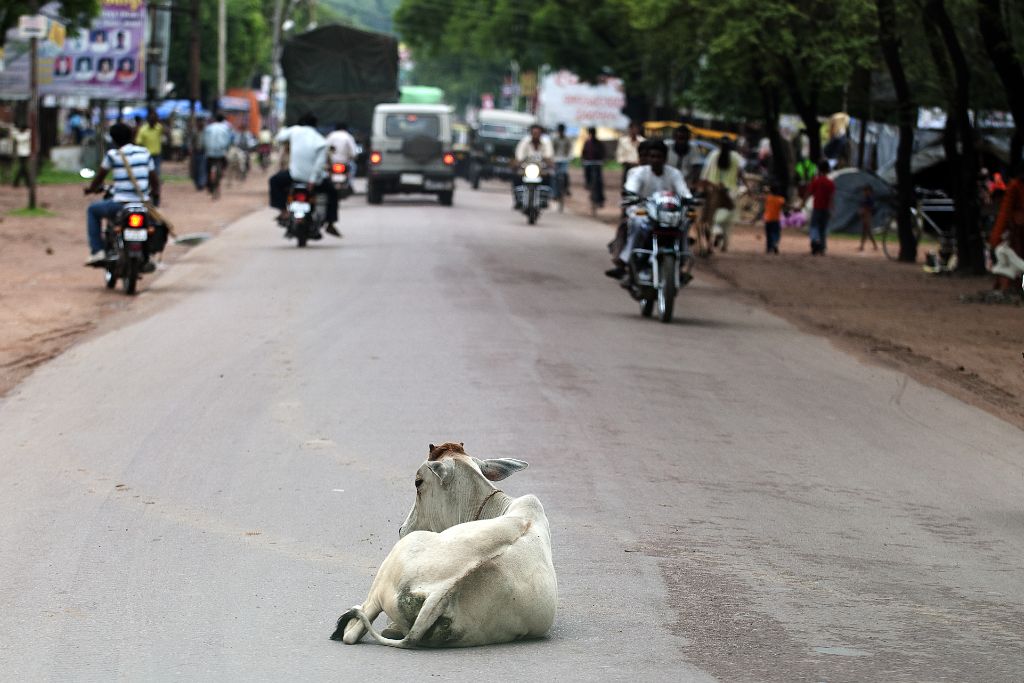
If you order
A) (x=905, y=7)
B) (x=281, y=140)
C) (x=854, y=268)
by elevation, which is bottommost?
(x=854, y=268)

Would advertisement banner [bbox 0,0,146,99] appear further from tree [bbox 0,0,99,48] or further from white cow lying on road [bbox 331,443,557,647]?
white cow lying on road [bbox 331,443,557,647]

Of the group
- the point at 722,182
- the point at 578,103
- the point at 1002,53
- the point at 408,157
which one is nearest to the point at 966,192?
the point at 1002,53

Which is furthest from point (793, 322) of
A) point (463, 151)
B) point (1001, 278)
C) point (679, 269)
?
point (463, 151)

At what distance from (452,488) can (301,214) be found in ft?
57.2

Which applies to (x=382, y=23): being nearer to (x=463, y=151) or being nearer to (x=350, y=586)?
(x=463, y=151)

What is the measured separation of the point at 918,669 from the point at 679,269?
10534mm

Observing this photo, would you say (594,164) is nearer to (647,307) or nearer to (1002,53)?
(1002,53)

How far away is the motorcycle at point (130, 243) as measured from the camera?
50.9 ft

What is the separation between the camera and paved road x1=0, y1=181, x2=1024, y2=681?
4941 mm

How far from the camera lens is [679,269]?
15.2 m

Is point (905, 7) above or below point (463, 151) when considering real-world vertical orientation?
above

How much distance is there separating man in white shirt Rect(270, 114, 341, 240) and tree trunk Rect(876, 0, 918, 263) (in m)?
8.16

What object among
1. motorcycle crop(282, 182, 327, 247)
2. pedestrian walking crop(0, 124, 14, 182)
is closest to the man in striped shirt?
motorcycle crop(282, 182, 327, 247)

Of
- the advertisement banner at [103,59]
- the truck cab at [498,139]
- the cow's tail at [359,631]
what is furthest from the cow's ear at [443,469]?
the truck cab at [498,139]
